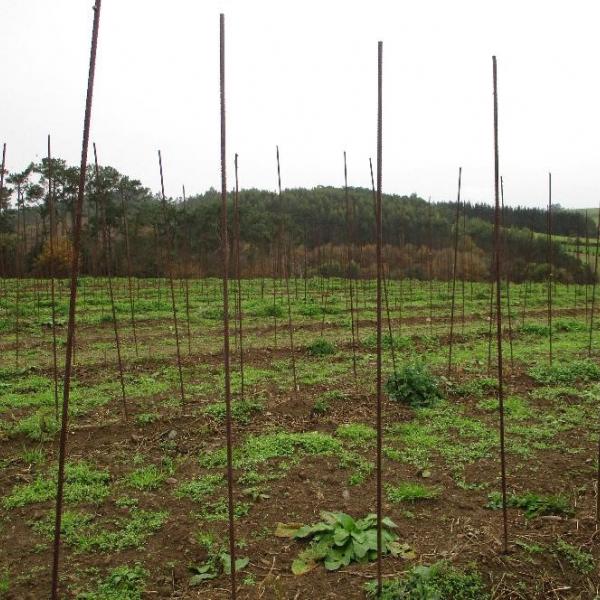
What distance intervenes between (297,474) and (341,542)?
3.67 ft

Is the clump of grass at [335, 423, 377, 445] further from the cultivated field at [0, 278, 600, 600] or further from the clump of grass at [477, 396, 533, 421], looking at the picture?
the clump of grass at [477, 396, 533, 421]

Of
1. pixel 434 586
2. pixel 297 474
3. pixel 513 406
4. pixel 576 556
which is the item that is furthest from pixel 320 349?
pixel 434 586

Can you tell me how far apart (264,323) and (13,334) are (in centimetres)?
488

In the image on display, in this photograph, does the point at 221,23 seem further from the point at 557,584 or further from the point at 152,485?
the point at 152,485

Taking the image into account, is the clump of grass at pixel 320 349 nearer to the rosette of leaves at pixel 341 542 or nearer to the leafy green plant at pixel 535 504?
the leafy green plant at pixel 535 504

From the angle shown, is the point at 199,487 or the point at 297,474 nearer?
the point at 199,487

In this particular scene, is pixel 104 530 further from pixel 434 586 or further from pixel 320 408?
pixel 320 408

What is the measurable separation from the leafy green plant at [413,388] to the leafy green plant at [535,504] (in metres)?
2.13

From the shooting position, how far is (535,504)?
11.5ft

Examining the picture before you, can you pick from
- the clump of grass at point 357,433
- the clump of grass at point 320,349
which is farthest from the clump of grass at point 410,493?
the clump of grass at point 320,349

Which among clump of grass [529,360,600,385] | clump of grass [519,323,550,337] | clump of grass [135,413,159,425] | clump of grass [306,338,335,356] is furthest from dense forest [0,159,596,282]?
clump of grass [135,413,159,425]

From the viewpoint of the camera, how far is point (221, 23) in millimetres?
1997

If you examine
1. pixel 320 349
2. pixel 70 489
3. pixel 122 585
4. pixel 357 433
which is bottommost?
pixel 122 585

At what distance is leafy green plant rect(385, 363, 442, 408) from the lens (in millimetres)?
5855
